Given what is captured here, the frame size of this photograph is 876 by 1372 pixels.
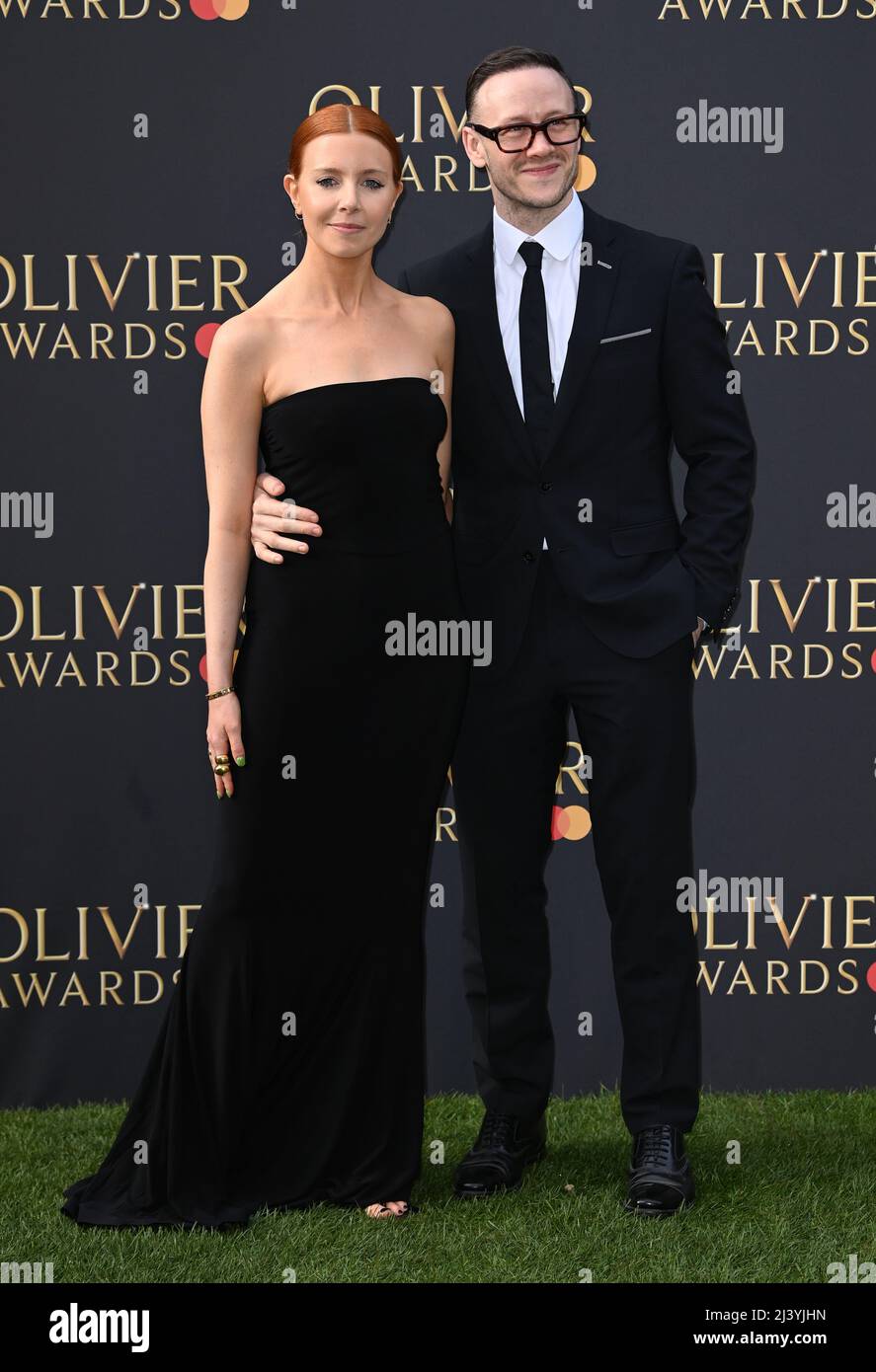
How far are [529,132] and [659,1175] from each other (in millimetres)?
1889

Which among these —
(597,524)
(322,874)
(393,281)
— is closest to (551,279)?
(597,524)

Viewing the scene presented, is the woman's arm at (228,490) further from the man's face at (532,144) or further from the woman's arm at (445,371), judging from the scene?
the man's face at (532,144)

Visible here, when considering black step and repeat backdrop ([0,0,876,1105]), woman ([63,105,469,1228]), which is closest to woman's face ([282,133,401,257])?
woman ([63,105,469,1228])

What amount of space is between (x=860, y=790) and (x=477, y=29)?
6.42ft

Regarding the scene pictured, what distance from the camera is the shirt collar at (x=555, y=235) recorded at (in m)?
2.82

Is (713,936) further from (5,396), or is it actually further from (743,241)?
(5,396)

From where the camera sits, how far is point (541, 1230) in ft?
9.23

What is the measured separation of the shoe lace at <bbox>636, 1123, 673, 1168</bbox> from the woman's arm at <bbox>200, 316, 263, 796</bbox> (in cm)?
102

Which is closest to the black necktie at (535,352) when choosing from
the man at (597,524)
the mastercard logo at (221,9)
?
the man at (597,524)

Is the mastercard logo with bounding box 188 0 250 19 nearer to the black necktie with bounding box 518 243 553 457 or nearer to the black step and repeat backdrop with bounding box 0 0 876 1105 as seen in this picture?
the black step and repeat backdrop with bounding box 0 0 876 1105

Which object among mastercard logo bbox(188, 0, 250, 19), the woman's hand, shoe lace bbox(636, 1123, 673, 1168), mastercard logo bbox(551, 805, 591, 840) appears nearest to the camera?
the woman's hand

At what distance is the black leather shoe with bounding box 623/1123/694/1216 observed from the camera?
2.85m

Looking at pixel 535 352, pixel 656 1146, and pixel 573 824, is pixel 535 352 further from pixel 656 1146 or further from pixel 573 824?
pixel 656 1146

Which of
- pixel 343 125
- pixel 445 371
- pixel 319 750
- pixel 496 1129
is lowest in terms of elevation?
pixel 496 1129
